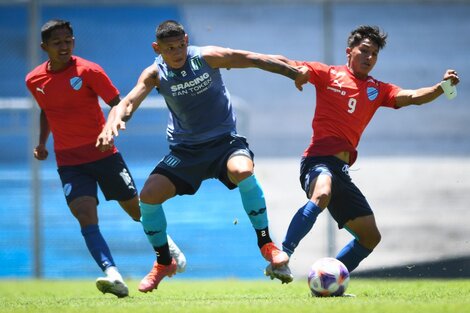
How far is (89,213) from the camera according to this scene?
8.46m

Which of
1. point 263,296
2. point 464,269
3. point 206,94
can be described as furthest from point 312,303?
point 464,269

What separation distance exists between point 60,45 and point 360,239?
10.3 ft

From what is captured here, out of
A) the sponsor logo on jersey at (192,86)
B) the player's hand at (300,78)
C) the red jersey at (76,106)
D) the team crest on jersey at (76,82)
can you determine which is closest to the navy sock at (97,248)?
the red jersey at (76,106)

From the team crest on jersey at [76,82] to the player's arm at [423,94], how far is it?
2787 mm

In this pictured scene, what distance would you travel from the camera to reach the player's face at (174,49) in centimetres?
798

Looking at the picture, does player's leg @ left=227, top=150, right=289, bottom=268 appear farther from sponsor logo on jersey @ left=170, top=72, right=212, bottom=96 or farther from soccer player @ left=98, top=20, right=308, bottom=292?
sponsor logo on jersey @ left=170, top=72, right=212, bottom=96

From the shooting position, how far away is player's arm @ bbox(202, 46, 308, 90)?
25.8 feet

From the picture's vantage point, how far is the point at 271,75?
45.9 ft

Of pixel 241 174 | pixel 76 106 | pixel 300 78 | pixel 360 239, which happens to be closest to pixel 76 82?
pixel 76 106

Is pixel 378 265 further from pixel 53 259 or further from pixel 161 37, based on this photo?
pixel 161 37

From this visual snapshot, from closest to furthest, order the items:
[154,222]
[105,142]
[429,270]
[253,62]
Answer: [105,142], [253,62], [154,222], [429,270]

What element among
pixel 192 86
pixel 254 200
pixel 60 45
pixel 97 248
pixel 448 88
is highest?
pixel 60 45

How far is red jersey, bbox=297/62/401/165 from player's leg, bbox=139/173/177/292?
4.17ft

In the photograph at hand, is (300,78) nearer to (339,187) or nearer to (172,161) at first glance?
(339,187)
